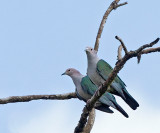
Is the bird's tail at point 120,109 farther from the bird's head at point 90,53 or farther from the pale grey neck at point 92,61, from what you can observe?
the bird's head at point 90,53

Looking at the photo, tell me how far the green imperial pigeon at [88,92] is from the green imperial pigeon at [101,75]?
14cm

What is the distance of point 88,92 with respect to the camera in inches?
295

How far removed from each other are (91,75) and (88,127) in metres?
0.96

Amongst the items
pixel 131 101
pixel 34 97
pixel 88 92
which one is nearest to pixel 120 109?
pixel 131 101

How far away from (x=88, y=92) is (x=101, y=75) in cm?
37

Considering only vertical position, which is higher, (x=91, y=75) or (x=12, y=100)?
(x=91, y=75)

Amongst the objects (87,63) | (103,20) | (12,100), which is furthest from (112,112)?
(103,20)

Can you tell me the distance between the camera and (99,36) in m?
8.70

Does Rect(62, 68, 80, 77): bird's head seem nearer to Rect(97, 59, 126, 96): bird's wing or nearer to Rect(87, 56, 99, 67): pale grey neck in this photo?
Rect(87, 56, 99, 67): pale grey neck

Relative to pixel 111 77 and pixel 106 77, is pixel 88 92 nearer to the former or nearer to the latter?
pixel 106 77

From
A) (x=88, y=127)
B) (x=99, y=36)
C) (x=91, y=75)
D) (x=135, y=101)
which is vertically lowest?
(x=88, y=127)

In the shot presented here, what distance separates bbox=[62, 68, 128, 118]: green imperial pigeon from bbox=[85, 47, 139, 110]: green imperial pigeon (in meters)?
0.14

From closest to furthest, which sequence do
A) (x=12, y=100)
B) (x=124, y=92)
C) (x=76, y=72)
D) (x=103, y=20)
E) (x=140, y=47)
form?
(x=140, y=47) → (x=12, y=100) → (x=124, y=92) → (x=76, y=72) → (x=103, y=20)

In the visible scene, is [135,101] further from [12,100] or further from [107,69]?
[12,100]
